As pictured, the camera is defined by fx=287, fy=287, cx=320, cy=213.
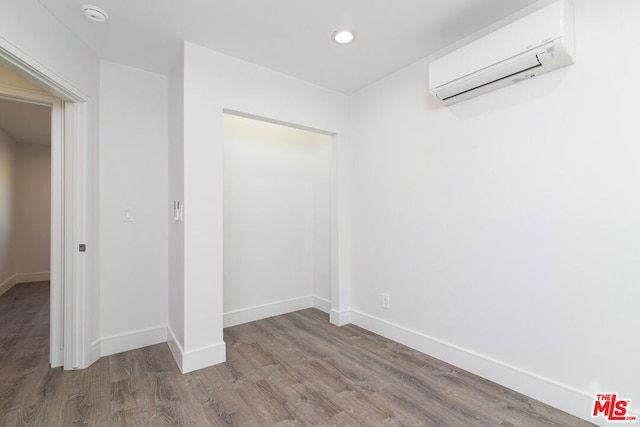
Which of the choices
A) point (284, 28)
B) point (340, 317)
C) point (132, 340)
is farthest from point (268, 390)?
point (284, 28)

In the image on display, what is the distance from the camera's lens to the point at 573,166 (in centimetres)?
175

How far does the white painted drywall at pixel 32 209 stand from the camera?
5262 millimetres

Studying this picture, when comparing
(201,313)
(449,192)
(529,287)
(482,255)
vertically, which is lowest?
(201,313)

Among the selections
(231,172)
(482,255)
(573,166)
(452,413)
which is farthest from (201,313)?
(573,166)

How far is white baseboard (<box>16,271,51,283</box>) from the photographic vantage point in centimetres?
525

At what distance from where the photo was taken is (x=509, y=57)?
1805mm

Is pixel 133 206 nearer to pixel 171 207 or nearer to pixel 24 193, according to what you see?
pixel 171 207

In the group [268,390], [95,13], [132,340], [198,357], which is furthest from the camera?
[132,340]

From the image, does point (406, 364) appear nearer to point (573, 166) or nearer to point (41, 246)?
point (573, 166)

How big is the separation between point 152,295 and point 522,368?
A: 3.09 metres

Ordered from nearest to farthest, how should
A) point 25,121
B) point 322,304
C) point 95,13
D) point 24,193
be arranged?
point 95,13 → point 322,304 → point 25,121 → point 24,193

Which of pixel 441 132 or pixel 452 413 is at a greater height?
pixel 441 132

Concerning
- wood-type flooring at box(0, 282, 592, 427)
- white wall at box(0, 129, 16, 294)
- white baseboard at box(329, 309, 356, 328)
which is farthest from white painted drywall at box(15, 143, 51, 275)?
white baseboard at box(329, 309, 356, 328)

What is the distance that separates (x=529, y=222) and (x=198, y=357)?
103 inches
